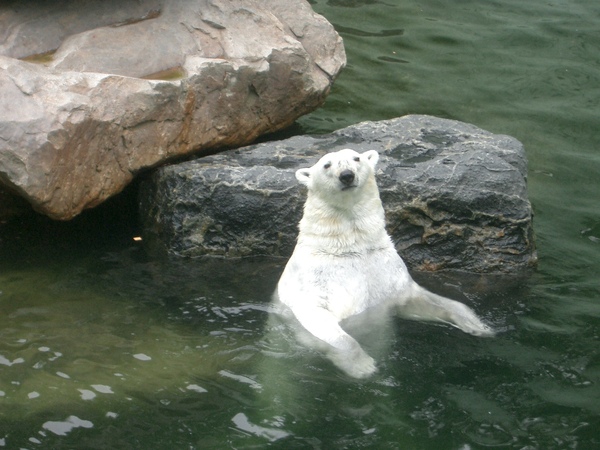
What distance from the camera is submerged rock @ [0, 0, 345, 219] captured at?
731 centimetres

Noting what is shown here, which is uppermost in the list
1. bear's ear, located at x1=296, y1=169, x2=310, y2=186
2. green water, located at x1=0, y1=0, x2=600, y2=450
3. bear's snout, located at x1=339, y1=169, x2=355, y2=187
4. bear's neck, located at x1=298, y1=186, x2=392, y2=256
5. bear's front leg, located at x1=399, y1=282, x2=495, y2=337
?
bear's snout, located at x1=339, y1=169, x2=355, y2=187

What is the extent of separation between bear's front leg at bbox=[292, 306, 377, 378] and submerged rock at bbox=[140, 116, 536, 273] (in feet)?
5.29

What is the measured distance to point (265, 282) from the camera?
7.67 m

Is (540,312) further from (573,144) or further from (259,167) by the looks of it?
(573,144)

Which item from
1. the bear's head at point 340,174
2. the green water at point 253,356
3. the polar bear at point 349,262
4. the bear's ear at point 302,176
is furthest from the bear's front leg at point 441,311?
the bear's ear at point 302,176

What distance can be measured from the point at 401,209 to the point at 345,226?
111 centimetres

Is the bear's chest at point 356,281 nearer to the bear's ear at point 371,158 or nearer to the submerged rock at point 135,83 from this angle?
the bear's ear at point 371,158

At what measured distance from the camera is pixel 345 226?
7.01 meters

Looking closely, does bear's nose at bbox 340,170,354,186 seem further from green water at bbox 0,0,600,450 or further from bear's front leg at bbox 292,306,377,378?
green water at bbox 0,0,600,450

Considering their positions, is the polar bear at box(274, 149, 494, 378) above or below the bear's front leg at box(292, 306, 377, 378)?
above

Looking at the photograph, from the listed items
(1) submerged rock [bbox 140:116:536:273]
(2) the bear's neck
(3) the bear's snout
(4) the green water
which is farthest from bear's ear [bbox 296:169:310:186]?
(4) the green water

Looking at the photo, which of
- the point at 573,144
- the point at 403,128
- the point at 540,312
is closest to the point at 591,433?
the point at 540,312

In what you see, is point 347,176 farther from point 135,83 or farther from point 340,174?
point 135,83

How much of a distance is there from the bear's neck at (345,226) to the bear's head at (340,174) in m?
0.11
